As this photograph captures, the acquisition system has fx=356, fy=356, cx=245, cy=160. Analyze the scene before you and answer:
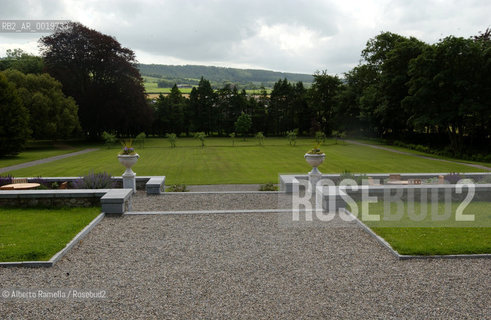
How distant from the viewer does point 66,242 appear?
22.0 feet

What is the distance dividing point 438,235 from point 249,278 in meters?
4.26

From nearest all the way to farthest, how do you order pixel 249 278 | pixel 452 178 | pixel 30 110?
pixel 249 278, pixel 452 178, pixel 30 110

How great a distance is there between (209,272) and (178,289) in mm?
667

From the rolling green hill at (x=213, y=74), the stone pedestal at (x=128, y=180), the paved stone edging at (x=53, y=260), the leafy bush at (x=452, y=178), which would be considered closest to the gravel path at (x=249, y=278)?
the paved stone edging at (x=53, y=260)

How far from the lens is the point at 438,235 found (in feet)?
23.7

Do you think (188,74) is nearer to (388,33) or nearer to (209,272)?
(388,33)

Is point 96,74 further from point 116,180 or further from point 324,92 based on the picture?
point 116,180

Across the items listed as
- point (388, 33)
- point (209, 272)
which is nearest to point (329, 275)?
point (209, 272)

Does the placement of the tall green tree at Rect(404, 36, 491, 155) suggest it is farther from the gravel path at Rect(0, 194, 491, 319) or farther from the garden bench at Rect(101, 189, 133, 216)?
the garden bench at Rect(101, 189, 133, 216)

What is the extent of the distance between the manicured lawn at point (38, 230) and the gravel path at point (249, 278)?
36 centimetres

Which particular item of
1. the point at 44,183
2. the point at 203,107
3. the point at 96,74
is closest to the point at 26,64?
the point at 96,74

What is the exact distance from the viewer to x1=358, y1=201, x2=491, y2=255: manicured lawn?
6438mm

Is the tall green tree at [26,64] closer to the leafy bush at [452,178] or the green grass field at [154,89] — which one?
the green grass field at [154,89]

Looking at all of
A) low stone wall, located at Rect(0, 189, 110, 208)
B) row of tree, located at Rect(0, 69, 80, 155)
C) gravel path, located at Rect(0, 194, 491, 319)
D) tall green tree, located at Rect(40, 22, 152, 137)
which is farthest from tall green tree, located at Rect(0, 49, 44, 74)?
gravel path, located at Rect(0, 194, 491, 319)
